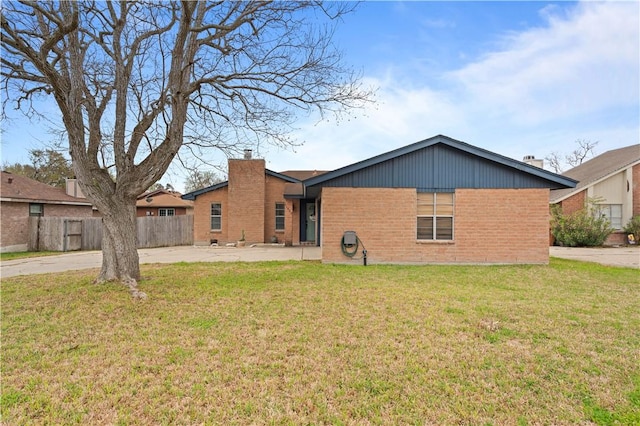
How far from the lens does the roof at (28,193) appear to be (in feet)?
52.5

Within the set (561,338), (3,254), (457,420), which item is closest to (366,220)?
(561,338)

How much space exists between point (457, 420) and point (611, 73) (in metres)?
15.2

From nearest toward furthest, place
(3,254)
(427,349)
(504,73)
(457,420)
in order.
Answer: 1. (457,420)
2. (427,349)
3. (504,73)
4. (3,254)

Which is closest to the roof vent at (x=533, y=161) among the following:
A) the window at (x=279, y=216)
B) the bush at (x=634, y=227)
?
the bush at (x=634, y=227)

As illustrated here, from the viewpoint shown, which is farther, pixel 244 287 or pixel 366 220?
pixel 366 220

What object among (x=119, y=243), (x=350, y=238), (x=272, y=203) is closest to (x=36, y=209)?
(x=272, y=203)

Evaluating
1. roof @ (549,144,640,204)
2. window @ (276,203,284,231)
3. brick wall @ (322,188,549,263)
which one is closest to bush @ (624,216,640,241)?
roof @ (549,144,640,204)

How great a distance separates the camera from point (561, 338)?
165 inches

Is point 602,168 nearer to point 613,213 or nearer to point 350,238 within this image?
point 613,213

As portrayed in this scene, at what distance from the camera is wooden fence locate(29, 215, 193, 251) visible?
16844 millimetres

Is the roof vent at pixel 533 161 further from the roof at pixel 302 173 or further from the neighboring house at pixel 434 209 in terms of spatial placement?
the roof at pixel 302 173

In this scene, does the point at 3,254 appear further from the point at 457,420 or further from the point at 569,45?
the point at 569,45

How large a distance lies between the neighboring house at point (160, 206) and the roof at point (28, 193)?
5870 mm

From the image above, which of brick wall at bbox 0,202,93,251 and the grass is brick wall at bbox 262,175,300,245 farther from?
brick wall at bbox 0,202,93,251
